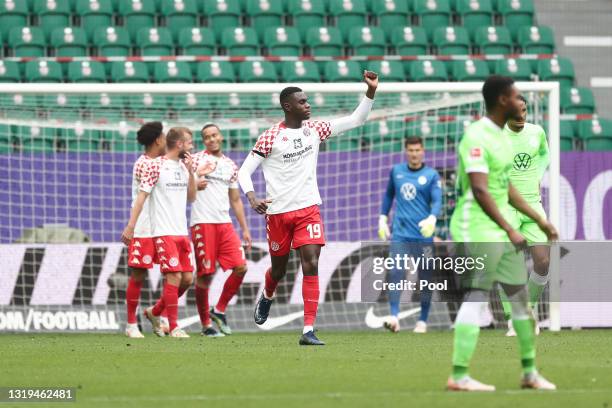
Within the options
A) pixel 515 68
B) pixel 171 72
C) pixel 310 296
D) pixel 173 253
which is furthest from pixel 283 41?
pixel 310 296

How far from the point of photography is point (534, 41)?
2111 cm

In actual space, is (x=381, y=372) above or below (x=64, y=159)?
below

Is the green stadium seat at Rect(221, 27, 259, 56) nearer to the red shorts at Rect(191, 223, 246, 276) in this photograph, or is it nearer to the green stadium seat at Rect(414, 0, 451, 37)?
the green stadium seat at Rect(414, 0, 451, 37)

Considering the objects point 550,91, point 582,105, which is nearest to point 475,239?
point 550,91

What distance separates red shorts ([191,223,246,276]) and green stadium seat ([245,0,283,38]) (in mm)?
8975

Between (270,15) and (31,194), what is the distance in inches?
303

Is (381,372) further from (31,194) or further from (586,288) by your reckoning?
(31,194)

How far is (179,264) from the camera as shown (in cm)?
1188

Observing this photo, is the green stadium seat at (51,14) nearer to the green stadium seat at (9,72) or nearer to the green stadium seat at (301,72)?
the green stadium seat at (9,72)

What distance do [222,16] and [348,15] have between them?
2247 millimetres

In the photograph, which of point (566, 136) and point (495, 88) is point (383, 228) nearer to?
point (566, 136)

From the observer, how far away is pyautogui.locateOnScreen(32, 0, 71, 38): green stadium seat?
2036cm

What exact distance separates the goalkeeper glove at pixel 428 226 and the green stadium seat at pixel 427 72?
22.8 ft

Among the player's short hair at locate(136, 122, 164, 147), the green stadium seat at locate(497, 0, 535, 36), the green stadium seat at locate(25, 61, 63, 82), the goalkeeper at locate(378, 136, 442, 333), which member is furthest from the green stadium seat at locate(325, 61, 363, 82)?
the player's short hair at locate(136, 122, 164, 147)
